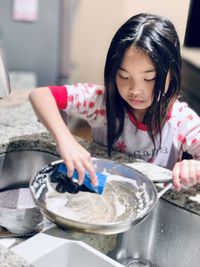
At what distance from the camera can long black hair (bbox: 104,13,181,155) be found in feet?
2.98

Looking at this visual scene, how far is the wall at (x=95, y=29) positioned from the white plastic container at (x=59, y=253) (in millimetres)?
2240

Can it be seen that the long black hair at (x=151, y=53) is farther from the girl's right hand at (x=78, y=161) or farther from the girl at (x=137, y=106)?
the girl's right hand at (x=78, y=161)

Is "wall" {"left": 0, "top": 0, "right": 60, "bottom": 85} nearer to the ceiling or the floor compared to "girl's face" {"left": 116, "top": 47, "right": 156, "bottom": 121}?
nearer to the floor

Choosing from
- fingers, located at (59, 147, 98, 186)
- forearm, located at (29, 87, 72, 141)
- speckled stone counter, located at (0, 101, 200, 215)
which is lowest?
speckled stone counter, located at (0, 101, 200, 215)

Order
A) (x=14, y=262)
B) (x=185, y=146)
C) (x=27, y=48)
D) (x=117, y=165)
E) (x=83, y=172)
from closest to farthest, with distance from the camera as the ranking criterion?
(x=14, y=262) → (x=83, y=172) → (x=117, y=165) → (x=185, y=146) → (x=27, y=48)

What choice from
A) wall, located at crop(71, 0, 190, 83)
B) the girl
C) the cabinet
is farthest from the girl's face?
wall, located at crop(71, 0, 190, 83)

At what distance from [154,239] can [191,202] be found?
5.1 inches

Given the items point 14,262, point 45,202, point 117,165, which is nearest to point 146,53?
point 117,165

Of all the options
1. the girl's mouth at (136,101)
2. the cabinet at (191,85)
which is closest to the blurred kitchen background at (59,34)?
the cabinet at (191,85)

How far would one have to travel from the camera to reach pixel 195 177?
801mm

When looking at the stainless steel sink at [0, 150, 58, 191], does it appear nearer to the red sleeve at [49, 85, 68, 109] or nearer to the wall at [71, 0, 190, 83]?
the red sleeve at [49, 85, 68, 109]

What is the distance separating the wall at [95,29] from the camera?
2.90 metres

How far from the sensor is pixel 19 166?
1.03 metres

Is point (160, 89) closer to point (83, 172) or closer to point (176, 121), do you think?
point (176, 121)
